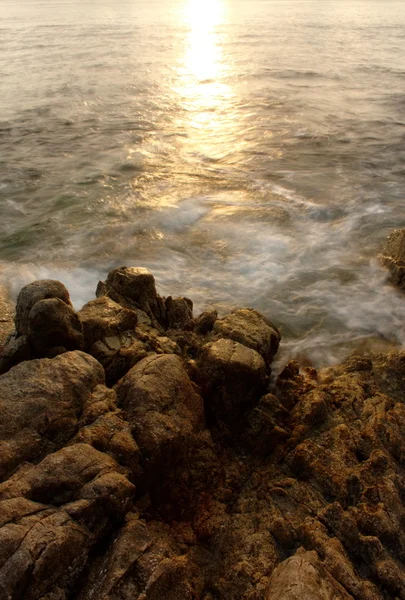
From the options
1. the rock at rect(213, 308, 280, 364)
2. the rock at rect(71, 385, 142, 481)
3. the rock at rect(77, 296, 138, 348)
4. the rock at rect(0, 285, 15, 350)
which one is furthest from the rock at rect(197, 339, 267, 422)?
the rock at rect(0, 285, 15, 350)

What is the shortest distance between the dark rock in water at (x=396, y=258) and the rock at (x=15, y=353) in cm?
646

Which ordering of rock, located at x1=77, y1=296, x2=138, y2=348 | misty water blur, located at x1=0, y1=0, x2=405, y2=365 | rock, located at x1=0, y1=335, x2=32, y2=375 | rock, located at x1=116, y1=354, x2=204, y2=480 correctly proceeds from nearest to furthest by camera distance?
rock, located at x1=116, y1=354, x2=204, y2=480 < rock, located at x1=0, y1=335, x2=32, y2=375 < rock, located at x1=77, y1=296, x2=138, y2=348 < misty water blur, located at x1=0, y1=0, x2=405, y2=365

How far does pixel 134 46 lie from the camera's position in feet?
111

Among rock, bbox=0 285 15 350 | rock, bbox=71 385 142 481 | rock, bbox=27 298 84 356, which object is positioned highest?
rock, bbox=27 298 84 356

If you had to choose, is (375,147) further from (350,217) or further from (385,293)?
(385,293)

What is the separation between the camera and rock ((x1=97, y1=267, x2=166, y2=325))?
22.7 ft

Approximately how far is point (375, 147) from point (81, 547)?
15.4 meters

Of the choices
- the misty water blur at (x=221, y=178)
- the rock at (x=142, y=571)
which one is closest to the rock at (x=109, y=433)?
the rock at (x=142, y=571)

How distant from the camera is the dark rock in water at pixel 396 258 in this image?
8555 millimetres

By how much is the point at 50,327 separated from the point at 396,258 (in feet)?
21.3

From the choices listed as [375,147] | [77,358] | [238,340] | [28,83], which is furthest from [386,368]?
[28,83]

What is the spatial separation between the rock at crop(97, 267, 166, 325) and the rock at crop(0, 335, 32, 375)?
1.70 m

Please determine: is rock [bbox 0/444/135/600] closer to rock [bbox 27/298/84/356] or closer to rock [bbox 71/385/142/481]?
rock [bbox 71/385/142/481]

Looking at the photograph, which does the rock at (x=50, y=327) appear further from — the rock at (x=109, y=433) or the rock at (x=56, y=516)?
the rock at (x=56, y=516)
